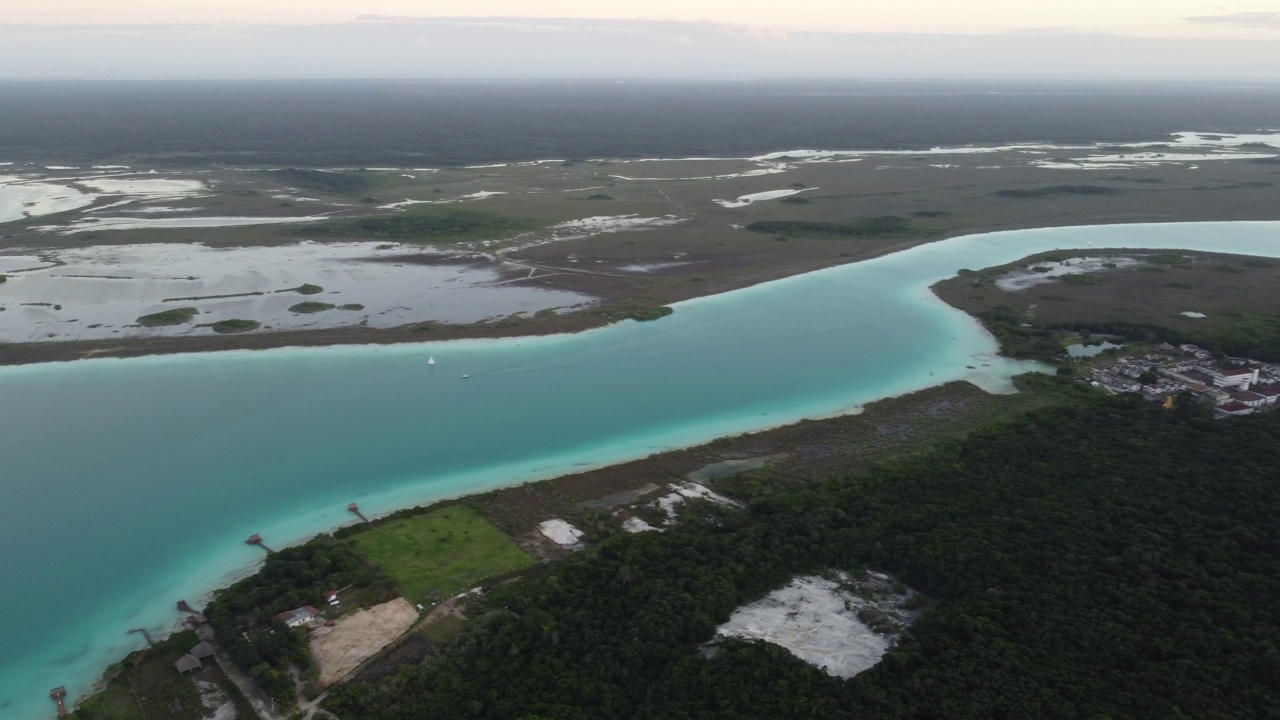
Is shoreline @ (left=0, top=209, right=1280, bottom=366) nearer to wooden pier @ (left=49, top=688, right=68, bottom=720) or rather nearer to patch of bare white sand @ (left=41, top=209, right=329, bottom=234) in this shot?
wooden pier @ (left=49, top=688, right=68, bottom=720)

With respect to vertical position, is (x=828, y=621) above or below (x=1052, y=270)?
below

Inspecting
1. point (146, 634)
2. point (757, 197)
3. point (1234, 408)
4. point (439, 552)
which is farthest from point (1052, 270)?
point (146, 634)

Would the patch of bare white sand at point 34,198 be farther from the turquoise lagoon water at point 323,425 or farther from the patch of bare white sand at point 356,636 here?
the patch of bare white sand at point 356,636

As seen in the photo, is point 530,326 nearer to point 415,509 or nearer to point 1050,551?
point 415,509

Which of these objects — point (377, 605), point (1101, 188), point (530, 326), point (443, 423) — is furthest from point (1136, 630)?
point (1101, 188)

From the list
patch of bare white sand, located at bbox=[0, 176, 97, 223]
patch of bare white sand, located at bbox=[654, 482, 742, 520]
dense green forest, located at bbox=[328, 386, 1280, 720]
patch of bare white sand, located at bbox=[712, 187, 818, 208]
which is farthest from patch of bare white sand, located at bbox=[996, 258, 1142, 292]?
patch of bare white sand, located at bbox=[0, 176, 97, 223]

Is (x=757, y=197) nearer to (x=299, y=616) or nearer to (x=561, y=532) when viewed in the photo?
(x=561, y=532)
